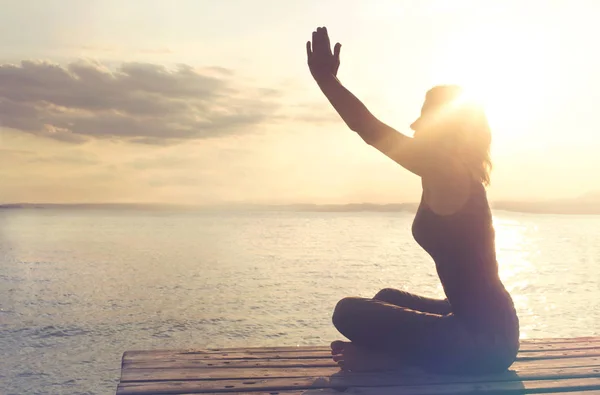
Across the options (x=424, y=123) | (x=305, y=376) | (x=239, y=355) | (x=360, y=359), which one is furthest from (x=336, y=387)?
(x=424, y=123)

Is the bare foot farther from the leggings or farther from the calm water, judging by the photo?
the calm water

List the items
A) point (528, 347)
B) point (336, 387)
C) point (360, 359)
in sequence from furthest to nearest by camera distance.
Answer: point (528, 347) < point (360, 359) < point (336, 387)

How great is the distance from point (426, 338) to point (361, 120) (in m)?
1.92

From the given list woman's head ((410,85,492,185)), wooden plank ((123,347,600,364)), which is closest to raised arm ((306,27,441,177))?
woman's head ((410,85,492,185))

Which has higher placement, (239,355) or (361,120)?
(361,120)

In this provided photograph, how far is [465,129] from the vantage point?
4461 mm

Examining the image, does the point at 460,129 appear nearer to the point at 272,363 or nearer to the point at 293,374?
the point at 293,374

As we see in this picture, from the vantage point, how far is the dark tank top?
4.46m

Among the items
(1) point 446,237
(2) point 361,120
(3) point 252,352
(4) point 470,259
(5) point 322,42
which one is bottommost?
(3) point 252,352

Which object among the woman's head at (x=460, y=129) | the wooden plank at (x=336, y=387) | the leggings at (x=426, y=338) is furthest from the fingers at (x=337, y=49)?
the wooden plank at (x=336, y=387)

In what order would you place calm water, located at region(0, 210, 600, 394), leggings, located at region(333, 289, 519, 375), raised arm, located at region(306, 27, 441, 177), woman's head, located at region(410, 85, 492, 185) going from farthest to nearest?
calm water, located at region(0, 210, 600, 394) → leggings, located at region(333, 289, 519, 375) → woman's head, located at region(410, 85, 492, 185) → raised arm, located at region(306, 27, 441, 177)

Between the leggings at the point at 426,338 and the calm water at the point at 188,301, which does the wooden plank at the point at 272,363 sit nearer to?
the leggings at the point at 426,338

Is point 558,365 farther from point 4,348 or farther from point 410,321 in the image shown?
point 4,348

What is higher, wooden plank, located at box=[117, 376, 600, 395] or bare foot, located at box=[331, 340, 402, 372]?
bare foot, located at box=[331, 340, 402, 372]
